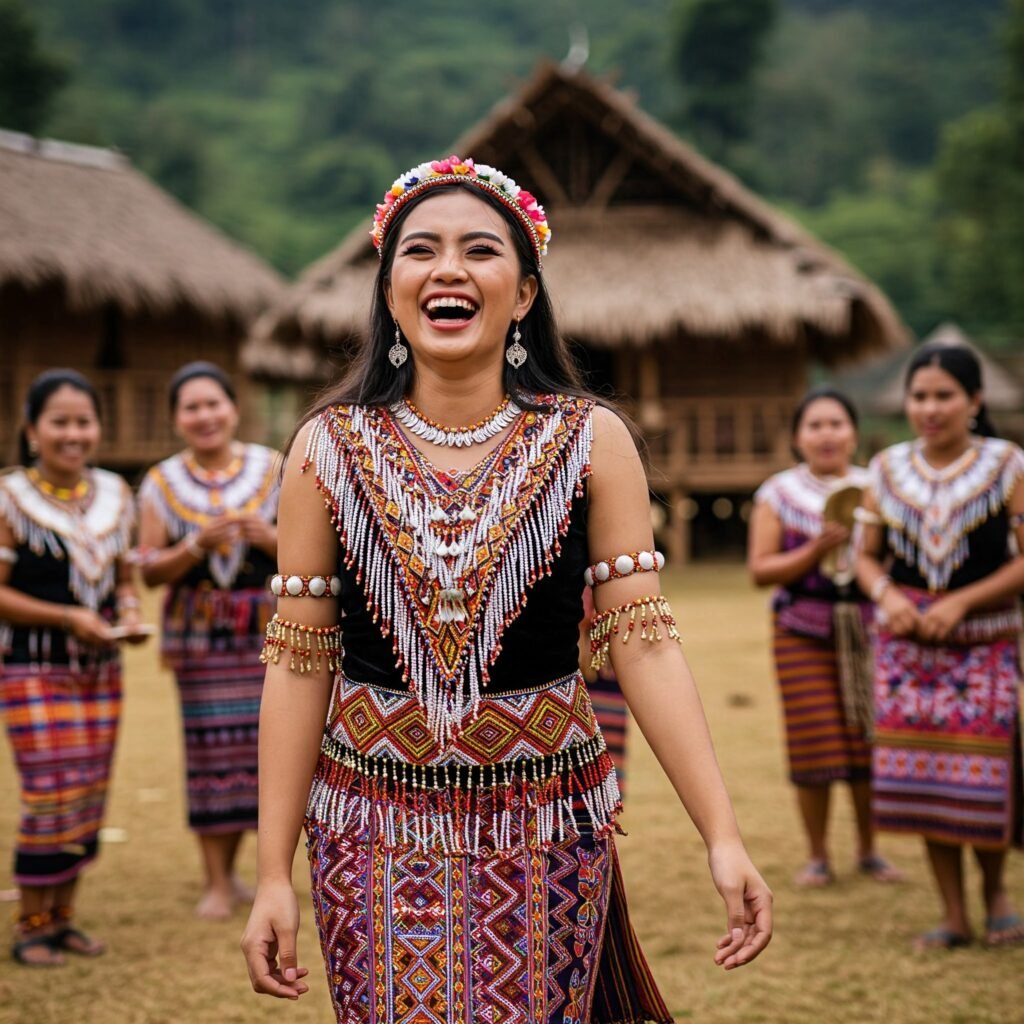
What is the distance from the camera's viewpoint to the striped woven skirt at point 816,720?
5.21m

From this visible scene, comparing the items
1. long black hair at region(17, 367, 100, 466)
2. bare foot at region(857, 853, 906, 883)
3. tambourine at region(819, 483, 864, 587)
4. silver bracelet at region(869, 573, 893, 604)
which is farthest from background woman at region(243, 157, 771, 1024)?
bare foot at region(857, 853, 906, 883)

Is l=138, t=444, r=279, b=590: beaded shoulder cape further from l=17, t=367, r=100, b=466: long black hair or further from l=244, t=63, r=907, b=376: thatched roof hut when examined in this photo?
l=244, t=63, r=907, b=376: thatched roof hut

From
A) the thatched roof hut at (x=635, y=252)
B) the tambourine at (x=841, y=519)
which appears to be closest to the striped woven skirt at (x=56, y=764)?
the tambourine at (x=841, y=519)

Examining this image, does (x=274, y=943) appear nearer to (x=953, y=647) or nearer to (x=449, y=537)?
(x=449, y=537)

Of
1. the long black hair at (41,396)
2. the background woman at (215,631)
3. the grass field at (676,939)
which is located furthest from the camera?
the background woman at (215,631)

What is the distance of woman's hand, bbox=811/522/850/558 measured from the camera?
5090 mm

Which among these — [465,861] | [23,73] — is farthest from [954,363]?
[23,73]

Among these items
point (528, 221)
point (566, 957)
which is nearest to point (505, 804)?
point (566, 957)

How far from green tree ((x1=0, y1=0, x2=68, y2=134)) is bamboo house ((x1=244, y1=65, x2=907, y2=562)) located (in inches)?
794

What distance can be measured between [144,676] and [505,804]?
8.86 m

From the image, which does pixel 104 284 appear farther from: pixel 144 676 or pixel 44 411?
pixel 44 411

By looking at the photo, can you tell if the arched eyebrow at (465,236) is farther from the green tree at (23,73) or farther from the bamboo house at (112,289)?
the green tree at (23,73)

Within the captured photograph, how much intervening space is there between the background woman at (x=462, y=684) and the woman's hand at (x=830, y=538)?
292cm

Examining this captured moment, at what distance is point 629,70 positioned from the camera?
59.6 metres
